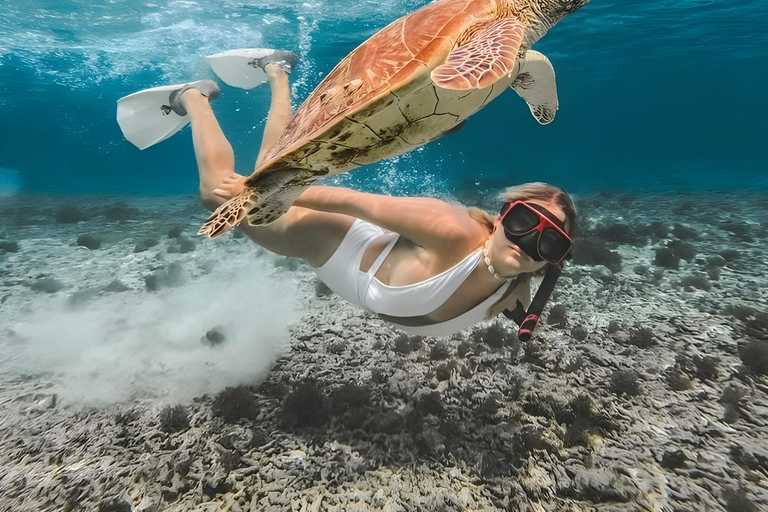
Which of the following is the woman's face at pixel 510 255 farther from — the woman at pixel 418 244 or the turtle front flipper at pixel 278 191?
the turtle front flipper at pixel 278 191

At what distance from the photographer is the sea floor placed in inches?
92.5

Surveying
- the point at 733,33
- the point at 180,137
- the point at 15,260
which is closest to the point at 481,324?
the point at 15,260

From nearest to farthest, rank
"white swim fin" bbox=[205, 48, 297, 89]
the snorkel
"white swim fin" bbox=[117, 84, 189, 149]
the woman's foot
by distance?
1. the snorkel
2. the woman's foot
3. "white swim fin" bbox=[117, 84, 189, 149]
4. "white swim fin" bbox=[205, 48, 297, 89]

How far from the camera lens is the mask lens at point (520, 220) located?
6.40 ft

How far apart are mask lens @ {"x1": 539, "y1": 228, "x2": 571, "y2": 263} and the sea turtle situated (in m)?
0.78

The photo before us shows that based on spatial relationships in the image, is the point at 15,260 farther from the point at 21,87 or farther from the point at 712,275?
the point at 21,87

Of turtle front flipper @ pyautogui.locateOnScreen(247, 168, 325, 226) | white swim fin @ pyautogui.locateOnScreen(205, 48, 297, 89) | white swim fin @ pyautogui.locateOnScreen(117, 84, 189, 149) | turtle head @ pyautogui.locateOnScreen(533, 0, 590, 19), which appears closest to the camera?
turtle front flipper @ pyautogui.locateOnScreen(247, 168, 325, 226)

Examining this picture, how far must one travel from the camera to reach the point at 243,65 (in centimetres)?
531

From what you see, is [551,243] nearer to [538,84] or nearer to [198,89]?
[538,84]

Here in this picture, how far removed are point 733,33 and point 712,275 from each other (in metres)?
21.1

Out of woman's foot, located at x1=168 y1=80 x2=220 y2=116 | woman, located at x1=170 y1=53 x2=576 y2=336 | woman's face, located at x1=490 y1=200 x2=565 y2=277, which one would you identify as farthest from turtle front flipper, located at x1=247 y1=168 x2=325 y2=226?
woman's foot, located at x1=168 y1=80 x2=220 y2=116

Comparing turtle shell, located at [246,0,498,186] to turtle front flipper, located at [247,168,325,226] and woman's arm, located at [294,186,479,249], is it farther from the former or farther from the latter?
woman's arm, located at [294,186,479,249]

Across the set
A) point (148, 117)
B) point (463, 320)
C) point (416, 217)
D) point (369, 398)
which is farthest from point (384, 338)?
point (148, 117)

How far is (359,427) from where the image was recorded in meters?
2.86
